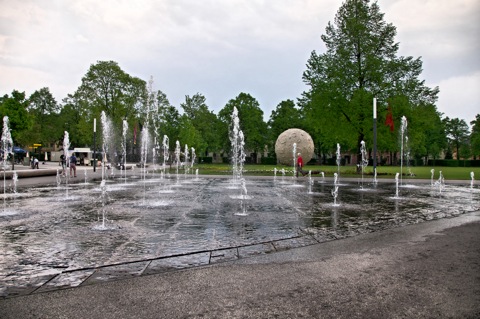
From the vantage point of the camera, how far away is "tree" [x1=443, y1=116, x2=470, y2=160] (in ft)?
274

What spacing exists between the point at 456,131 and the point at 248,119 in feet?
168

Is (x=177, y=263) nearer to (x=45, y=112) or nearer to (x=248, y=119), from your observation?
(x=248, y=119)

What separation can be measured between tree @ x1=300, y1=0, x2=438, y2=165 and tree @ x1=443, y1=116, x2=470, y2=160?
6134 cm

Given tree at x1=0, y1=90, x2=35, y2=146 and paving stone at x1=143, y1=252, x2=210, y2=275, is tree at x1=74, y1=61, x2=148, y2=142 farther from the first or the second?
paving stone at x1=143, y1=252, x2=210, y2=275

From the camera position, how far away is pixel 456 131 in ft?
277

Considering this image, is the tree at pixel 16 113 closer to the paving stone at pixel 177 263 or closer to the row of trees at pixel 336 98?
the row of trees at pixel 336 98

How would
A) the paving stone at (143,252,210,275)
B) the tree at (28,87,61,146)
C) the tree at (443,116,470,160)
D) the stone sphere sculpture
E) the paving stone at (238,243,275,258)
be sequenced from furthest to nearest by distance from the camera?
the tree at (443,116,470,160), the tree at (28,87,61,146), the stone sphere sculpture, the paving stone at (238,243,275,258), the paving stone at (143,252,210,275)

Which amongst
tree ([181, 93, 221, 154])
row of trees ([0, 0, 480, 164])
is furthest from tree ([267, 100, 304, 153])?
tree ([181, 93, 221, 154])

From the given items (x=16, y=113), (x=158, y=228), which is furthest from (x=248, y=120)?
(x=158, y=228)

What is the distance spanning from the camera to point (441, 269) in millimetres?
5035

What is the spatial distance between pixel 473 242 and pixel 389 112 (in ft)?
74.6

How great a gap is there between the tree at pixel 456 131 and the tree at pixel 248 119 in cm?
4421

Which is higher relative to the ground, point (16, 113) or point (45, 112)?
point (45, 112)

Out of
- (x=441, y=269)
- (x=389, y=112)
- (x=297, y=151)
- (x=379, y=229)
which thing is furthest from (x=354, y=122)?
(x=441, y=269)
